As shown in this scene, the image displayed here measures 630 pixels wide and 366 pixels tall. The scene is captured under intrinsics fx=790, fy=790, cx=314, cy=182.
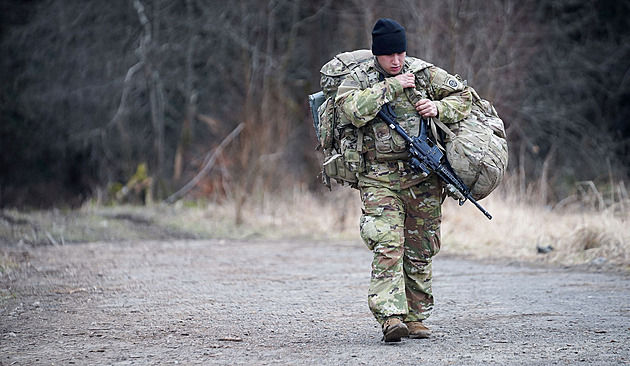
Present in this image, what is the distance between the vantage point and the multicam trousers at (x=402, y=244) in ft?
15.1

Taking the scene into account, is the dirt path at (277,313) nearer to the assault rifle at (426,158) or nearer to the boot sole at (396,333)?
the boot sole at (396,333)

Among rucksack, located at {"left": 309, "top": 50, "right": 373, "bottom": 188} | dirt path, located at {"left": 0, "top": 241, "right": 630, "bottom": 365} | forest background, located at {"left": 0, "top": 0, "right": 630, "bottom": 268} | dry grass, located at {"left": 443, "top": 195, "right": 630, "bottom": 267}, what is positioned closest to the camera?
dirt path, located at {"left": 0, "top": 241, "right": 630, "bottom": 365}

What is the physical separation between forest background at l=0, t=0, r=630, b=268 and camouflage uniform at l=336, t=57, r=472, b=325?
11.8 m

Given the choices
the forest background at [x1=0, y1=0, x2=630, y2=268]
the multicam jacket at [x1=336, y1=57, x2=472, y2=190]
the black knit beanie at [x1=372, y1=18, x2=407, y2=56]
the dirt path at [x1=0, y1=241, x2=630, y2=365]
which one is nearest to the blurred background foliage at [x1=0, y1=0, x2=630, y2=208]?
the forest background at [x1=0, y1=0, x2=630, y2=268]

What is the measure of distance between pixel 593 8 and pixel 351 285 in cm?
1567

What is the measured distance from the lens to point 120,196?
665 inches

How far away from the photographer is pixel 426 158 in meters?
4.73

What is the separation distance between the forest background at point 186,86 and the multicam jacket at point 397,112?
1186 cm

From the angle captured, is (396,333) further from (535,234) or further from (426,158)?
(535,234)

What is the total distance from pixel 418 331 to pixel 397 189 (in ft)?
2.86

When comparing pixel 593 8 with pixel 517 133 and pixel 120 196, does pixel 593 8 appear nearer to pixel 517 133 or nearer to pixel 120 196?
pixel 517 133

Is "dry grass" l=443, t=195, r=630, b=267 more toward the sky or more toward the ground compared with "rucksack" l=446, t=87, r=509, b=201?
more toward the ground

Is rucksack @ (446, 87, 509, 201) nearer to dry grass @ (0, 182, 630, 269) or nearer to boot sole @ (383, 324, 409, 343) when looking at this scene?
boot sole @ (383, 324, 409, 343)

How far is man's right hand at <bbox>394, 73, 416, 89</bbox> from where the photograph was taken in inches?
185
